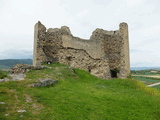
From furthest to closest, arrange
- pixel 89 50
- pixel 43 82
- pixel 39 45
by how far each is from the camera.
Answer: pixel 89 50
pixel 39 45
pixel 43 82

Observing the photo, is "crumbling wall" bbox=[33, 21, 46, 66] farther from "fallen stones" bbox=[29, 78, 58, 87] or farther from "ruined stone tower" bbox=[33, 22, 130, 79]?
"fallen stones" bbox=[29, 78, 58, 87]

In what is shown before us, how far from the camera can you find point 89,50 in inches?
803

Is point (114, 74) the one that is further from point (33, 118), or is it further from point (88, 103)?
point (33, 118)

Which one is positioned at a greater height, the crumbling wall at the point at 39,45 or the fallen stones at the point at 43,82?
the crumbling wall at the point at 39,45

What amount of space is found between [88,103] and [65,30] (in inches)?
533

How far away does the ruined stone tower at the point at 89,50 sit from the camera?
1647cm

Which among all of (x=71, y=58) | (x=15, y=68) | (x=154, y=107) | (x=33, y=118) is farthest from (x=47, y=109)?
(x=71, y=58)

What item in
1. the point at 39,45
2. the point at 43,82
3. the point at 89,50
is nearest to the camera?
the point at 43,82

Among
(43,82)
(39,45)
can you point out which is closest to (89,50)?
(39,45)

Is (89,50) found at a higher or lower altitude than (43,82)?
higher

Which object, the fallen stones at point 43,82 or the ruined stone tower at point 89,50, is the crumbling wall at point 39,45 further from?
the fallen stones at point 43,82

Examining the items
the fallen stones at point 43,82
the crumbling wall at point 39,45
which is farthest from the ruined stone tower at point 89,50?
the fallen stones at point 43,82

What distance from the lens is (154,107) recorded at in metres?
6.55

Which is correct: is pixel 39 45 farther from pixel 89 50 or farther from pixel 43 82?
pixel 43 82
